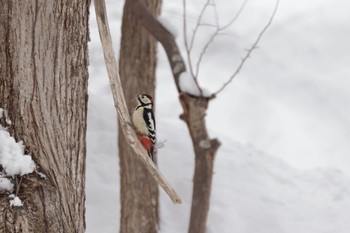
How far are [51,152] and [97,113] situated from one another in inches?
189

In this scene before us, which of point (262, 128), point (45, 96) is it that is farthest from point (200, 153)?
point (262, 128)

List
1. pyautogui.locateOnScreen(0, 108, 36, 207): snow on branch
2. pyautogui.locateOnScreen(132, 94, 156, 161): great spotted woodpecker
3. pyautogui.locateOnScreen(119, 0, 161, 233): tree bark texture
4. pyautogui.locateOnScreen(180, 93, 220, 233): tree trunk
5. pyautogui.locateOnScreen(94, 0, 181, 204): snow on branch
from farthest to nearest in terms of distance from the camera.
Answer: pyautogui.locateOnScreen(119, 0, 161, 233): tree bark texture → pyautogui.locateOnScreen(180, 93, 220, 233): tree trunk → pyautogui.locateOnScreen(132, 94, 156, 161): great spotted woodpecker → pyautogui.locateOnScreen(94, 0, 181, 204): snow on branch → pyautogui.locateOnScreen(0, 108, 36, 207): snow on branch

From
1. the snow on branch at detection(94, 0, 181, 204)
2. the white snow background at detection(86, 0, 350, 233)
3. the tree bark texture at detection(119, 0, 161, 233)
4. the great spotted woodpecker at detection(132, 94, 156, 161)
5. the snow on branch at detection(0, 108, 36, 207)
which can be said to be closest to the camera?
the snow on branch at detection(0, 108, 36, 207)

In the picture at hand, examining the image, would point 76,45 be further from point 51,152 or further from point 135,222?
point 135,222

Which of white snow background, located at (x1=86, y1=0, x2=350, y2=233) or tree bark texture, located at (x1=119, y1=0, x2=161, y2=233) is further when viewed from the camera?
white snow background, located at (x1=86, y1=0, x2=350, y2=233)

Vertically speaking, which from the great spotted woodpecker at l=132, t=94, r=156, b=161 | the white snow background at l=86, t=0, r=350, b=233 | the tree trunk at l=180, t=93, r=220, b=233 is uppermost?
the great spotted woodpecker at l=132, t=94, r=156, b=161

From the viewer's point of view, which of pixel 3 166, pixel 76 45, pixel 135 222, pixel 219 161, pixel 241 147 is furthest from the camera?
pixel 241 147

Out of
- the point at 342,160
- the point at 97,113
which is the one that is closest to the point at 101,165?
the point at 97,113

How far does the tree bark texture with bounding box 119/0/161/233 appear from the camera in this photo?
16.1 ft

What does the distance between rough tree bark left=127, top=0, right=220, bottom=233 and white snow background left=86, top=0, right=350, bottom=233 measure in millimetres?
328

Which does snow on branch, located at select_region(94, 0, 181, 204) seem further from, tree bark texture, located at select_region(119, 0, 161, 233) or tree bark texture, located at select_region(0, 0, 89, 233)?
tree bark texture, located at select_region(119, 0, 161, 233)

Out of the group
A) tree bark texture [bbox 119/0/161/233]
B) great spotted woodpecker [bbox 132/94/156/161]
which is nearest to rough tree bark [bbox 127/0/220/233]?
tree bark texture [bbox 119/0/161/233]

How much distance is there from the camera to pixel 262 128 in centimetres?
838

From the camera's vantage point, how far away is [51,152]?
2361mm
